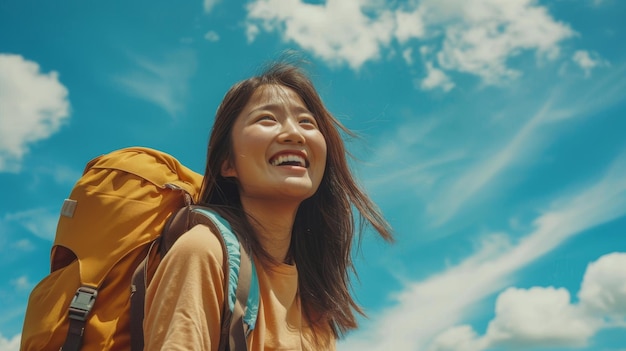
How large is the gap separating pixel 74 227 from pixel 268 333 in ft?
4.27

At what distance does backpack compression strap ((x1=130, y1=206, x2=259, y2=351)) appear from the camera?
3.11 metres

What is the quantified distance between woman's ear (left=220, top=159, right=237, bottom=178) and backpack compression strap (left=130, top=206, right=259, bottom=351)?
48 cm

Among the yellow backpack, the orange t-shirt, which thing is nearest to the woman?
the orange t-shirt

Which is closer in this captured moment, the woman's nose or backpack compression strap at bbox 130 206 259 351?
backpack compression strap at bbox 130 206 259 351

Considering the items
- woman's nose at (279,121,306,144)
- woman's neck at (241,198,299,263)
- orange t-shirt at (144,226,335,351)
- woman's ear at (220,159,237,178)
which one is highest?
woman's nose at (279,121,306,144)

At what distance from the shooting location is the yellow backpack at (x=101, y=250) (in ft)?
11.4

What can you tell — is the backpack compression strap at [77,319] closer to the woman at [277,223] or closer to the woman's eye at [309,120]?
the woman at [277,223]

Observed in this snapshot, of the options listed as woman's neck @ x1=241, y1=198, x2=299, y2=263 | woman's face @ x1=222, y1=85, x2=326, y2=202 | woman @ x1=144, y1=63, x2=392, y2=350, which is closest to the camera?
woman @ x1=144, y1=63, x2=392, y2=350

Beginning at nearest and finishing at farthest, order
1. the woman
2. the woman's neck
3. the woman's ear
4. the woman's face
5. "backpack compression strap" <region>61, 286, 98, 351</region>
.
Result: the woman, "backpack compression strap" <region>61, 286, 98, 351</region>, the woman's face, the woman's neck, the woman's ear

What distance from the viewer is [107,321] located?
3.49m

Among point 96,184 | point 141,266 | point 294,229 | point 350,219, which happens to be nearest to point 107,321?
point 141,266

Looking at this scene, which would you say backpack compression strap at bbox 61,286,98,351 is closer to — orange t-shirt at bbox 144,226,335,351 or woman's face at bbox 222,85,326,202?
orange t-shirt at bbox 144,226,335,351

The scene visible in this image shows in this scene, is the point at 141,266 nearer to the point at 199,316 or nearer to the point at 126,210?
the point at 126,210

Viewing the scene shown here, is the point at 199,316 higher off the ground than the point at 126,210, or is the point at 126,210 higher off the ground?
the point at 126,210
